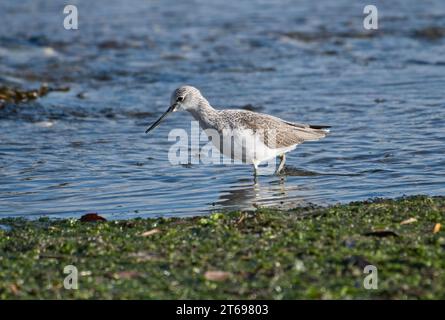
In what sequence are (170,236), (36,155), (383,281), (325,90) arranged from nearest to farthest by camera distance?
(383,281), (170,236), (36,155), (325,90)

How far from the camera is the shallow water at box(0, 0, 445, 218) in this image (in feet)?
29.2

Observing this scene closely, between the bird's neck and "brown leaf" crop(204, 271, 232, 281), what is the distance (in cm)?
373

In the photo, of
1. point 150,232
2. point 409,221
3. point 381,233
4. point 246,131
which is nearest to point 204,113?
point 246,131

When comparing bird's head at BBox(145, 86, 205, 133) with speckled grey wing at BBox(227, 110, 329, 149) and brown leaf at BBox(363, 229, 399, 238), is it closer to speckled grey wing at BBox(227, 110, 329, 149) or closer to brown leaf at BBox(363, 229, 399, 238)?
speckled grey wing at BBox(227, 110, 329, 149)

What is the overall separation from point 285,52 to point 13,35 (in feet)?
21.1

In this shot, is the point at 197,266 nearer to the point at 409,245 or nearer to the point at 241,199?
the point at 409,245

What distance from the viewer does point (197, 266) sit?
5.98 m

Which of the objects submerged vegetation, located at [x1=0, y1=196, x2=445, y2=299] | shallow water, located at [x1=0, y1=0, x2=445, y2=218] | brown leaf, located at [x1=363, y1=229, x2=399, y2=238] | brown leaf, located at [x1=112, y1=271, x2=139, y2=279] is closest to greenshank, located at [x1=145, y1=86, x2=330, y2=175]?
shallow water, located at [x1=0, y1=0, x2=445, y2=218]

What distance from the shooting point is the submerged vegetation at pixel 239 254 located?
5566 millimetres

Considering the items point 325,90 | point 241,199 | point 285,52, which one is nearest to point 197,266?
point 241,199

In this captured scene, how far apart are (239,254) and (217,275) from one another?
48cm

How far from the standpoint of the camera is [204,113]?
31.1ft
